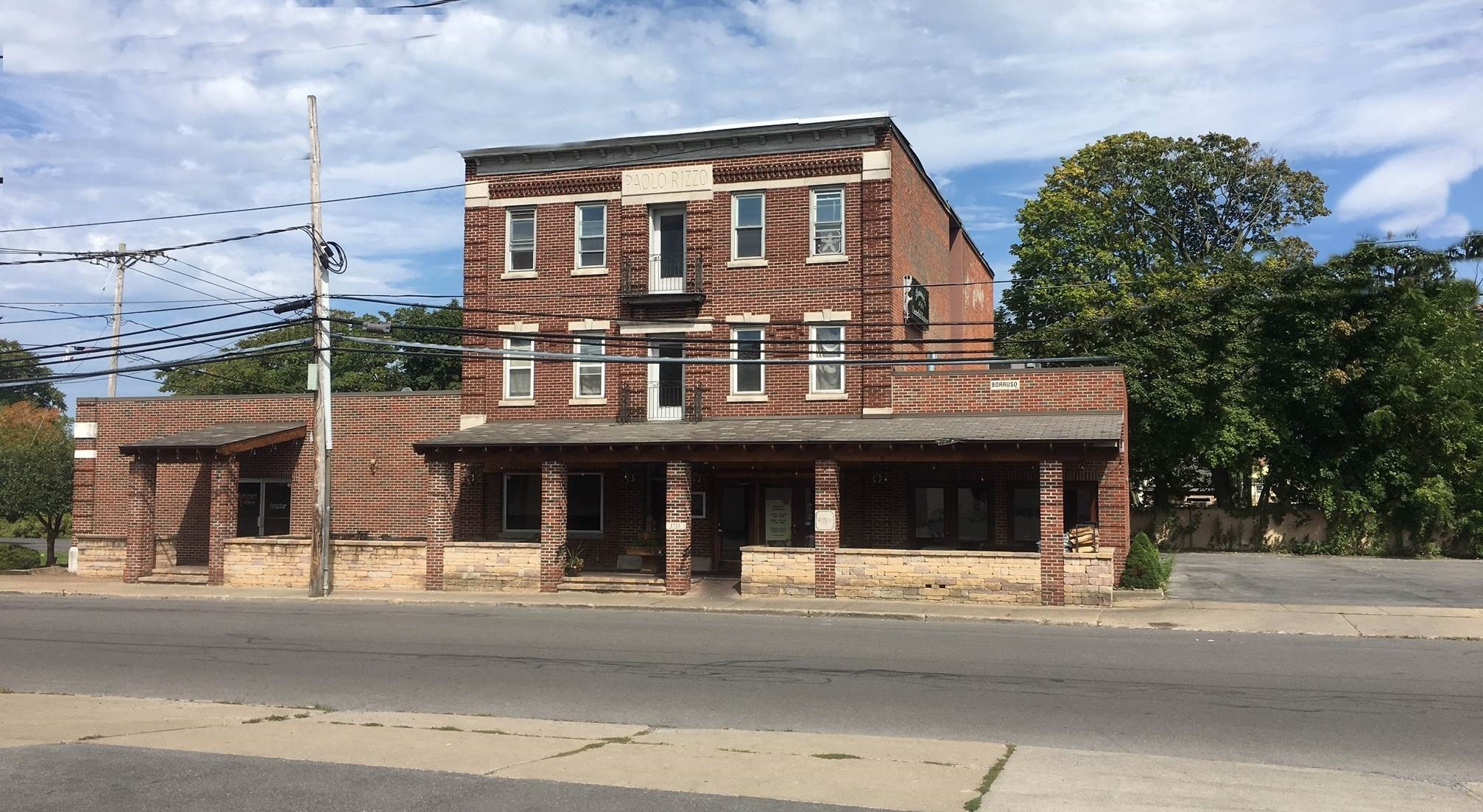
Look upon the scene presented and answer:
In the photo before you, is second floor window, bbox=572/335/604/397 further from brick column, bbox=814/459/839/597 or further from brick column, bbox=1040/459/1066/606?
brick column, bbox=1040/459/1066/606

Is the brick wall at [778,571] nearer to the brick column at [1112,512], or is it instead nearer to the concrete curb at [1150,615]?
the concrete curb at [1150,615]

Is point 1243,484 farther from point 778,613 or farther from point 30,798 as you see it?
point 30,798

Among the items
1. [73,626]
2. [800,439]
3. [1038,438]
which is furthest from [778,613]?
[73,626]

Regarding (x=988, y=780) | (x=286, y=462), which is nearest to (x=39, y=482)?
(x=286, y=462)

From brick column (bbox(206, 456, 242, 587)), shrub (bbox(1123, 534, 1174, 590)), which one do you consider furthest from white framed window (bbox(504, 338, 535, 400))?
shrub (bbox(1123, 534, 1174, 590))

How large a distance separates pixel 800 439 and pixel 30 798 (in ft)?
54.4

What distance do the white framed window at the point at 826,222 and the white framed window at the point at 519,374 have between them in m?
7.27

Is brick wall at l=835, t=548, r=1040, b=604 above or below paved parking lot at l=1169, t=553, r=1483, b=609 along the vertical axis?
above

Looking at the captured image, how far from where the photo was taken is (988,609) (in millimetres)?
20984

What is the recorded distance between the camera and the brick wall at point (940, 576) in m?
21.8

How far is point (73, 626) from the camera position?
1878cm

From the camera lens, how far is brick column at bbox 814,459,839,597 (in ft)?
75.4

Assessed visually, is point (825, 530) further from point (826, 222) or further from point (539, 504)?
point (539, 504)

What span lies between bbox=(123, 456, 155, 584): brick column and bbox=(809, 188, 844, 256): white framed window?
16366mm
